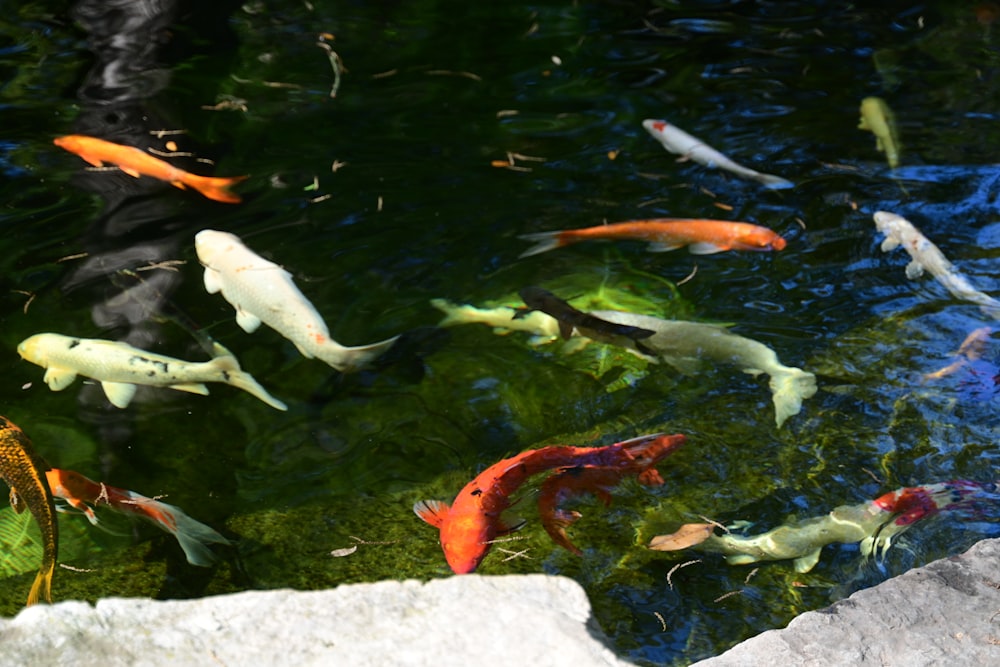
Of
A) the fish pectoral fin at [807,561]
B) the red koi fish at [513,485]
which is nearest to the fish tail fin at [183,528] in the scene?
the red koi fish at [513,485]

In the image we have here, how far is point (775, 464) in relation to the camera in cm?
388

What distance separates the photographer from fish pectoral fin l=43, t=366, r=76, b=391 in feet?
13.9

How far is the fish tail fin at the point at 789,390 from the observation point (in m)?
4.09

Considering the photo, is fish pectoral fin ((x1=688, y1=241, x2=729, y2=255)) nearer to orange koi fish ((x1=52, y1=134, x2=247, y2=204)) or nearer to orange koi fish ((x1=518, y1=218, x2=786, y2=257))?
orange koi fish ((x1=518, y1=218, x2=786, y2=257))

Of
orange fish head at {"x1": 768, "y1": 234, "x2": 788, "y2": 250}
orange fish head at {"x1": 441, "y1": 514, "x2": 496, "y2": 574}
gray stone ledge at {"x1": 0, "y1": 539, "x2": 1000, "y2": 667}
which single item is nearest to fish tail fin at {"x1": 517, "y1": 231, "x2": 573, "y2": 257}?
orange fish head at {"x1": 768, "y1": 234, "x2": 788, "y2": 250}

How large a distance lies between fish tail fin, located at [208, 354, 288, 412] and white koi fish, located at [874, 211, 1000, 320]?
10.5ft

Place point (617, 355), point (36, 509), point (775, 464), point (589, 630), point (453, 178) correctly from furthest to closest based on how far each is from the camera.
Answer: point (453, 178)
point (617, 355)
point (775, 464)
point (36, 509)
point (589, 630)

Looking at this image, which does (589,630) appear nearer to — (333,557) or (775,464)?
(333,557)

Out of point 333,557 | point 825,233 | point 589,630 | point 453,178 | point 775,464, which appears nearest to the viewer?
point 589,630

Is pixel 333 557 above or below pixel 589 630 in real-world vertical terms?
below

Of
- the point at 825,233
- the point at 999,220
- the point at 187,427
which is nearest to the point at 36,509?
the point at 187,427

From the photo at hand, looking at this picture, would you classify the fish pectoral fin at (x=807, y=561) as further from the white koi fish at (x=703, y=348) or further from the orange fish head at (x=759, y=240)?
the orange fish head at (x=759, y=240)

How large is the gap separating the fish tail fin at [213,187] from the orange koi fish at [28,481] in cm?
217

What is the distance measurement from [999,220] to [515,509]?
3463 mm
